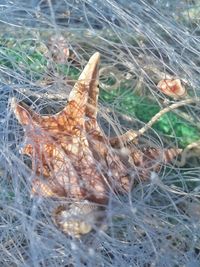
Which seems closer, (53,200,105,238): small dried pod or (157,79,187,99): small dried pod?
(53,200,105,238): small dried pod

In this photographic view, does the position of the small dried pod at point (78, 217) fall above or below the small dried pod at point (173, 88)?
below

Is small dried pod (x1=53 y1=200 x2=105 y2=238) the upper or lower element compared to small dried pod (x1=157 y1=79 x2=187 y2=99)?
lower

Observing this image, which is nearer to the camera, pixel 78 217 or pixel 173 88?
pixel 78 217

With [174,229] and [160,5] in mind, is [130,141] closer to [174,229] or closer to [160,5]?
[174,229]

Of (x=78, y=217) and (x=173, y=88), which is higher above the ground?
(x=173, y=88)
